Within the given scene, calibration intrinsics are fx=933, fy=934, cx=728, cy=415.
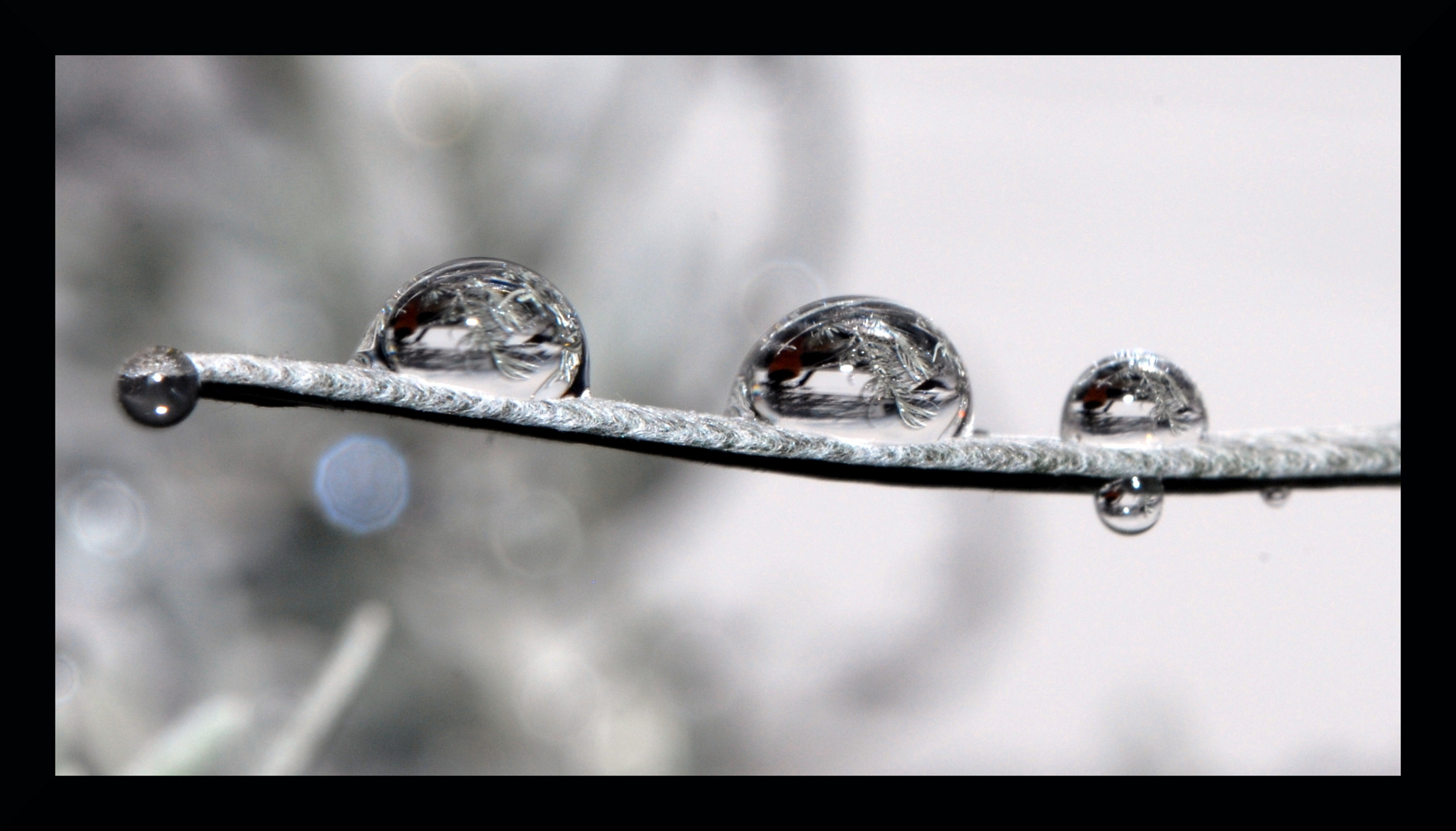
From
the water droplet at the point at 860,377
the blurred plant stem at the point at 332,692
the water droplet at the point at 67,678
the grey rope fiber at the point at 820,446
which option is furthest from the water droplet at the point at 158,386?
the water droplet at the point at 67,678

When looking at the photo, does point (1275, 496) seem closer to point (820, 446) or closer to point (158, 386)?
point (820, 446)

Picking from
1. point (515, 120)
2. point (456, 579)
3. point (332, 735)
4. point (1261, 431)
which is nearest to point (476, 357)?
point (1261, 431)

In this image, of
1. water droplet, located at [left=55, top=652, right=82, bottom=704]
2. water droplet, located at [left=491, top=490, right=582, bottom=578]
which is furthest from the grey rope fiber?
water droplet, located at [left=491, top=490, right=582, bottom=578]

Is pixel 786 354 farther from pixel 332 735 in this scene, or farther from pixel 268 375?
pixel 332 735

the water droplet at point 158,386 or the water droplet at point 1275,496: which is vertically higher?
the water droplet at point 1275,496

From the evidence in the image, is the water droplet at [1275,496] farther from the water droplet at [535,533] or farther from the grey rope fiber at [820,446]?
the water droplet at [535,533]

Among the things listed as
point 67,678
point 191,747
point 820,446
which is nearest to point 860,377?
point 820,446

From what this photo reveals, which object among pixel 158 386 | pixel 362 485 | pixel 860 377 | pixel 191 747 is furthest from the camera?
pixel 362 485
